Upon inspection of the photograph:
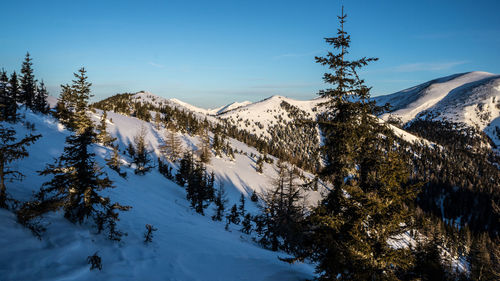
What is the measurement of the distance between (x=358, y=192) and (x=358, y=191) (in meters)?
0.05

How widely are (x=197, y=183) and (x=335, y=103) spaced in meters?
26.5

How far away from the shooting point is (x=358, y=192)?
7.29m

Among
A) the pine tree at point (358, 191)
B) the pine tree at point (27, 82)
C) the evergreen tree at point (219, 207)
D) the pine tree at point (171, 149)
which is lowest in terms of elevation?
the evergreen tree at point (219, 207)

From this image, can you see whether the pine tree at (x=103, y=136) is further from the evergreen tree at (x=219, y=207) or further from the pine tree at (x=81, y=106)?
the evergreen tree at (x=219, y=207)

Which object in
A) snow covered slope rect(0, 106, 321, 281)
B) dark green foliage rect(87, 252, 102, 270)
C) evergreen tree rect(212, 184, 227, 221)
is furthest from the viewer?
evergreen tree rect(212, 184, 227, 221)

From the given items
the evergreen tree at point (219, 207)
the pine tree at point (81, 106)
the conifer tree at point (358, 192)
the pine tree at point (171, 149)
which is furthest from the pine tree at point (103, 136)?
the pine tree at point (171, 149)

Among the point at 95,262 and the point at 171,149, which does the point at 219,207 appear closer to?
the point at 95,262

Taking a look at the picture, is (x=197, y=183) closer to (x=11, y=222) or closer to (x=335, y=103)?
(x=11, y=222)

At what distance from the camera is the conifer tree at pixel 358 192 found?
277 inches

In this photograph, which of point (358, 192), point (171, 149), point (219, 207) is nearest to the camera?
point (358, 192)

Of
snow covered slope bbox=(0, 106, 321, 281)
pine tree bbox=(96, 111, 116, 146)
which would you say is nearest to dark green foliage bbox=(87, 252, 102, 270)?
snow covered slope bbox=(0, 106, 321, 281)

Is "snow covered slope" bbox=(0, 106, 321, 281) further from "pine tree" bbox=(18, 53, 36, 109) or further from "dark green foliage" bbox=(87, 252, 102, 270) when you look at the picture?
"pine tree" bbox=(18, 53, 36, 109)

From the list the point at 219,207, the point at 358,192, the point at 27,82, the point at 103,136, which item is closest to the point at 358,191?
the point at 358,192

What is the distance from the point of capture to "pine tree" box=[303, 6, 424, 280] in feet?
23.1
